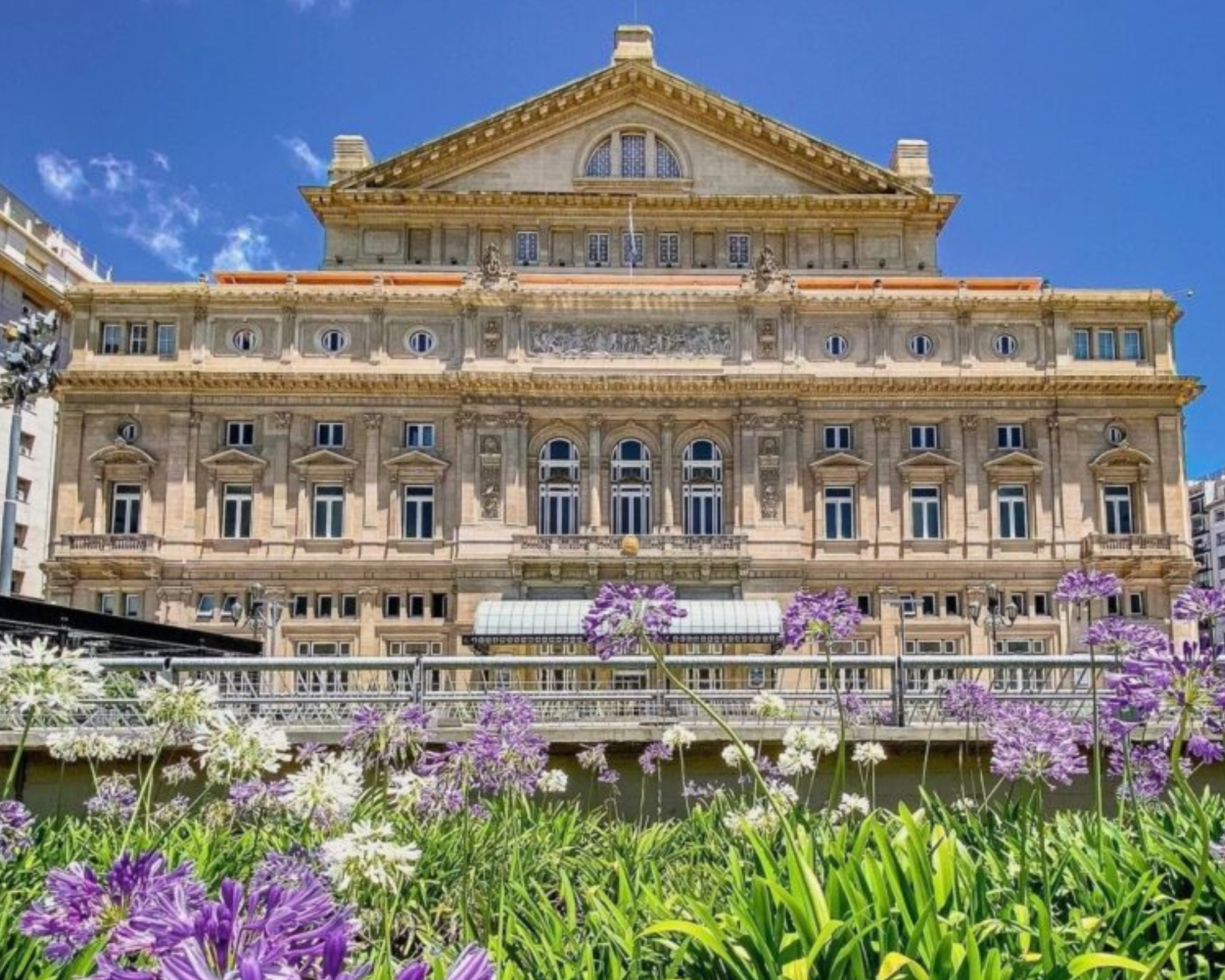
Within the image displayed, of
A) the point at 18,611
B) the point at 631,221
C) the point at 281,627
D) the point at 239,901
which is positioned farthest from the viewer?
the point at 631,221

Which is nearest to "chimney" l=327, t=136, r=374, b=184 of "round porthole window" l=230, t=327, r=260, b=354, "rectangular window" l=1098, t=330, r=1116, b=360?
"round porthole window" l=230, t=327, r=260, b=354

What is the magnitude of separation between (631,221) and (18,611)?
3352 cm

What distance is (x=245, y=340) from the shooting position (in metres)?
42.3

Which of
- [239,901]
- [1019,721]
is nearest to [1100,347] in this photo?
[1019,721]

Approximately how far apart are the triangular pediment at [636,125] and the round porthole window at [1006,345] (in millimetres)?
8684

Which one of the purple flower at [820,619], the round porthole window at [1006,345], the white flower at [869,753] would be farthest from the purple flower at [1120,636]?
the round porthole window at [1006,345]

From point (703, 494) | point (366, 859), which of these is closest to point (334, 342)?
point (703, 494)

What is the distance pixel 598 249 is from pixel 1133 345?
829 inches

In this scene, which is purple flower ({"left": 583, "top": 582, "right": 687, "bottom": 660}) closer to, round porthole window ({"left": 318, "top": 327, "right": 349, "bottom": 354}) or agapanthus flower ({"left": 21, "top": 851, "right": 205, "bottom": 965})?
agapanthus flower ({"left": 21, "top": 851, "right": 205, "bottom": 965})

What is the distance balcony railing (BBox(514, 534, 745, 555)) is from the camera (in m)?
40.2

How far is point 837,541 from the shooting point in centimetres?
4112

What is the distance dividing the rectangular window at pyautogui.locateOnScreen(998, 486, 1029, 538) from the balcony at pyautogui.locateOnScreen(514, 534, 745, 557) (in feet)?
31.4

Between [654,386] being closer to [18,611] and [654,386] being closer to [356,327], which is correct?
[356,327]

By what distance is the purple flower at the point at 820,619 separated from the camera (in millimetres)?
6535
